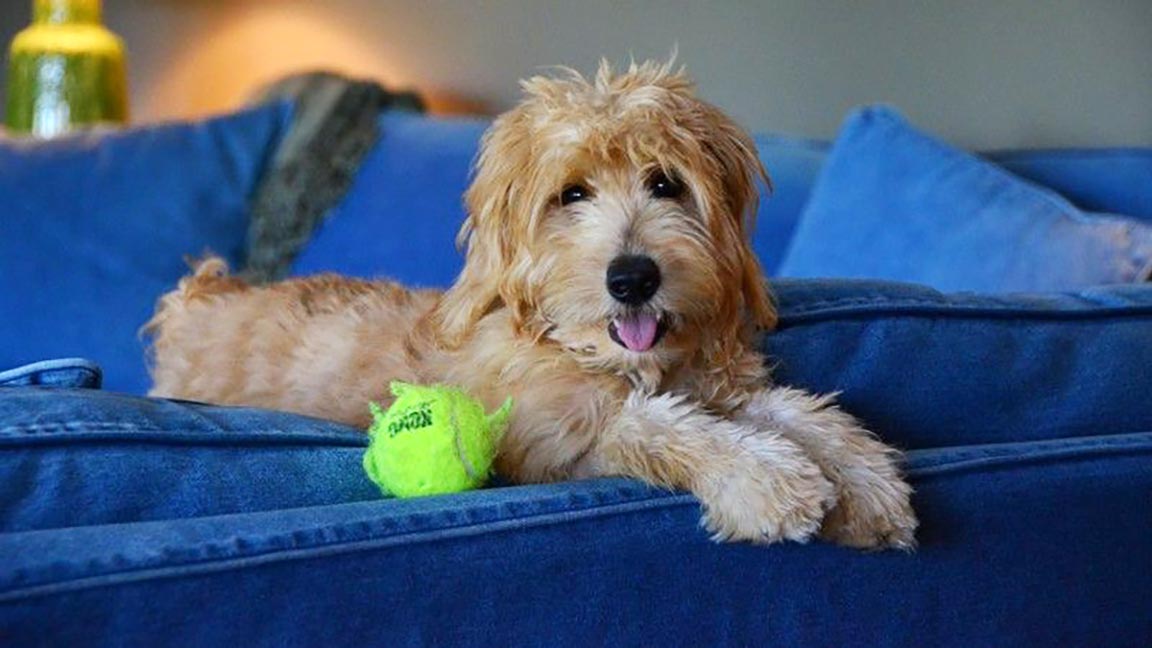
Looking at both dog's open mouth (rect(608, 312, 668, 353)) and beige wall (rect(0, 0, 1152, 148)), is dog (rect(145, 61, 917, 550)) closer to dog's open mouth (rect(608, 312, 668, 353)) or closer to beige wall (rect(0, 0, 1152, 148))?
dog's open mouth (rect(608, 312, 668, 353))

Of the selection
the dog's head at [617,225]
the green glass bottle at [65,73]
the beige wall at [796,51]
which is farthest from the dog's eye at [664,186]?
the green glass bottle at [65,73]

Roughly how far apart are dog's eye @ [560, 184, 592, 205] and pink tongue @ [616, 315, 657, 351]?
185 millimetres

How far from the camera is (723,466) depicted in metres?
1.59

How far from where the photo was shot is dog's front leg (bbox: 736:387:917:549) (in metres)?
1.57

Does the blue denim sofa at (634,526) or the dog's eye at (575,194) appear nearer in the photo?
the blue denim sofa at (634,526)

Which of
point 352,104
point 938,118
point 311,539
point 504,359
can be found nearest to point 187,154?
point 352,104

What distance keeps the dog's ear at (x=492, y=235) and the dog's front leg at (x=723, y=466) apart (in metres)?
0.24

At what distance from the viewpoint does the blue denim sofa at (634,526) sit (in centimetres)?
127

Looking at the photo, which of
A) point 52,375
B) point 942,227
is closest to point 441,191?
point 942,227

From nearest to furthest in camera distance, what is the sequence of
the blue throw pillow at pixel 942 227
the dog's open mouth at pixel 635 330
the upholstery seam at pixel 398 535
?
the upholstery seam at pixel 398 535, the dog's open mouth at pixel 635 330, the blue throw pillow at pixel 942 227

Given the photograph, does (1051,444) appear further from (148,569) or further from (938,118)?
(938,118)

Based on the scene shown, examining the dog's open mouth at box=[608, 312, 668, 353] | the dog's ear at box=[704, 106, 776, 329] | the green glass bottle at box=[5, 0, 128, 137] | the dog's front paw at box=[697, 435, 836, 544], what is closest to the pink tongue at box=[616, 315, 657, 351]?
the dog's open mouth at box=[608, 312, 668, 353]

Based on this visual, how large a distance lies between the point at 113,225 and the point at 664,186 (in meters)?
2.22

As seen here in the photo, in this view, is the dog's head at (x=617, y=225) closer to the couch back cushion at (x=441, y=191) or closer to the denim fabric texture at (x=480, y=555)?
the denim fabric texture at (x=480, y=555)
